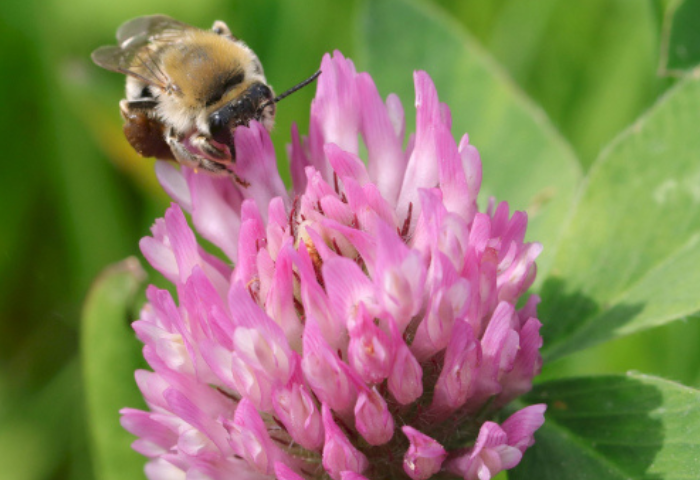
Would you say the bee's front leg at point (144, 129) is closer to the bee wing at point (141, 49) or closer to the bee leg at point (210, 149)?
the bee wing at point (141, 49)

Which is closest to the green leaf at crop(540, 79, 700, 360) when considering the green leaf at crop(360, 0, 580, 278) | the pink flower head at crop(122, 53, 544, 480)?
the green leaf at crop(360, 0, 580, 278)

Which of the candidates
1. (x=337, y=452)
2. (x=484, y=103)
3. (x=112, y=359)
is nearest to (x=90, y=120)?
(x=112, y=359)

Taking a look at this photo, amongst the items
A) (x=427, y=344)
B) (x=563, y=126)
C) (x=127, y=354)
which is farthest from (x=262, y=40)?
(x=427, y=344)

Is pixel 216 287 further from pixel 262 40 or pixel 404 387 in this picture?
pixel 262 40

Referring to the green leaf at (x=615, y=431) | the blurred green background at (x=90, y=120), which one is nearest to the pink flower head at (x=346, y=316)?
the green leaf at (x=615, y=431)

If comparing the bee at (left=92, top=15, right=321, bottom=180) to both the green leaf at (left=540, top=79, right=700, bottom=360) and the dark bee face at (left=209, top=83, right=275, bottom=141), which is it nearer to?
the dark bee face at (left=209, top=83, right=275, bottom=141)

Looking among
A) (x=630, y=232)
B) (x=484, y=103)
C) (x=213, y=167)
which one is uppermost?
(x=484, y=103)

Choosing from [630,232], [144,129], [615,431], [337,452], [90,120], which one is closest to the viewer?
[337,452]

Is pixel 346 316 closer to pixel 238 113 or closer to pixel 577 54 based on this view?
pixel 238 113
